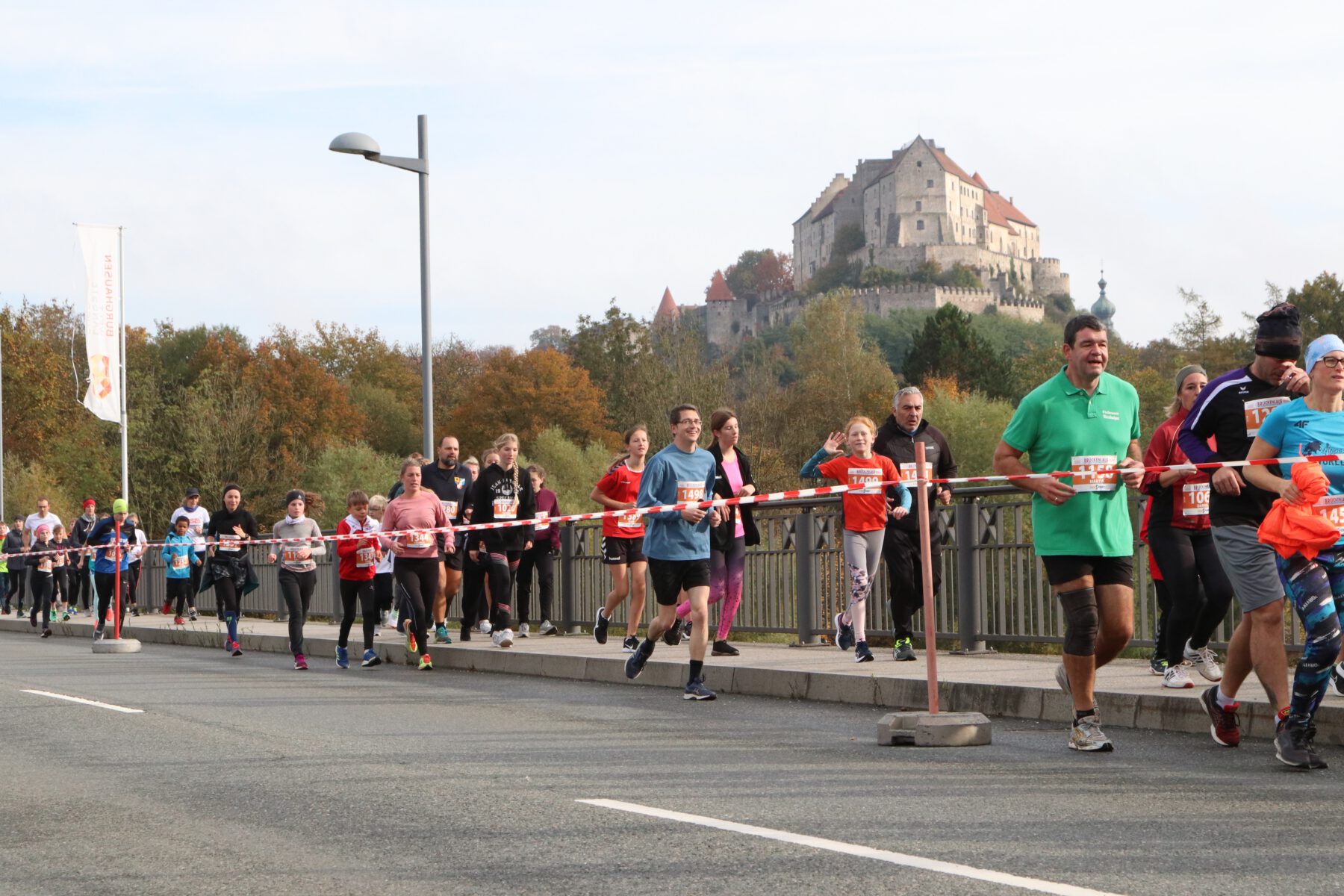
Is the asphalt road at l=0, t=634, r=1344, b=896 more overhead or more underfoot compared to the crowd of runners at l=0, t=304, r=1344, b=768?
more underfoot

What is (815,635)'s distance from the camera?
50.2ft

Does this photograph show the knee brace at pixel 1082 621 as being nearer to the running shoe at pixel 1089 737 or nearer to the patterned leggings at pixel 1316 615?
the running shoe at pixel 1089 737

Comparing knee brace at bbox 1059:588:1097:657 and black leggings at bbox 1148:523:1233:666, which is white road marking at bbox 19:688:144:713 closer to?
knee brace at bbox 1059:588:1097:657

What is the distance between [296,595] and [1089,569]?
34.4ft

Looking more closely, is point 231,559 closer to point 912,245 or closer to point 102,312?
point 102,312

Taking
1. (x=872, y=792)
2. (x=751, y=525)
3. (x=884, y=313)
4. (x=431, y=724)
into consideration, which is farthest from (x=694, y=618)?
(x=884, y=313)

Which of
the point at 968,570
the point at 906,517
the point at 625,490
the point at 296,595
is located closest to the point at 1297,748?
the point at 906,517

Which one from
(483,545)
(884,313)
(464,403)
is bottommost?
(483,545)

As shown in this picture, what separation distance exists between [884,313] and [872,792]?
517ft

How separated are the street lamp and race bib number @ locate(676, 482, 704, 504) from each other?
8.41 meters

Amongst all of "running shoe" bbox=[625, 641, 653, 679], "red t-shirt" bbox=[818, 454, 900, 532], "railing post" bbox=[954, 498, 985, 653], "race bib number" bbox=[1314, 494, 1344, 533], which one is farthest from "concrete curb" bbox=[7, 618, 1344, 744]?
"railing post" bbox=[954, 498, 985, 653]

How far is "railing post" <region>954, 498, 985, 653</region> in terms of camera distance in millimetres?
13206

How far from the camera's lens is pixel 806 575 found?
49.2ft

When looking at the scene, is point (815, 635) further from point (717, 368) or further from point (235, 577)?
point (717, 368)
